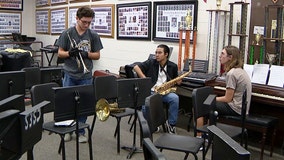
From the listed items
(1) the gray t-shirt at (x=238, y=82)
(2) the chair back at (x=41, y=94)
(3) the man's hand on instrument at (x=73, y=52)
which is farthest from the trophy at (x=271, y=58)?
(2) the chair back at (x=41, y=94)

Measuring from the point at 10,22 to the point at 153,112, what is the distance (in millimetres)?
7258

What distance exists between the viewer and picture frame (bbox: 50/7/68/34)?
25.3 feet

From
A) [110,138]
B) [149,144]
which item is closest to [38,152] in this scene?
[110,138]

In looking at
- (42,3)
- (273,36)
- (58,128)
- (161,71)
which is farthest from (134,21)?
(42,3)

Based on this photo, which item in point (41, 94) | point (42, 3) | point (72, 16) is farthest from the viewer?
point (42, 3)

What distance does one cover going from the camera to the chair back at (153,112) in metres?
2.53

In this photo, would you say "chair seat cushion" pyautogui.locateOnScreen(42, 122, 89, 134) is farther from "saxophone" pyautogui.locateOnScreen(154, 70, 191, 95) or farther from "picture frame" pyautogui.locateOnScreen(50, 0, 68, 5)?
"picture frame" pyautogui.locateOnScreen(50, 0, 68, 5)

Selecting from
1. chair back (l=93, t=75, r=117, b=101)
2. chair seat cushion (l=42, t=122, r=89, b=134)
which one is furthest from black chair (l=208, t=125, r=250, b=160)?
chair back (l=93, t=75, r=117, b=101)

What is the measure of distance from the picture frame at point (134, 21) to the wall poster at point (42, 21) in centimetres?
306

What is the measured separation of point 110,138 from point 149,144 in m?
2.85

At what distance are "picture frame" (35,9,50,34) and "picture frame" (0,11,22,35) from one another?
477mm

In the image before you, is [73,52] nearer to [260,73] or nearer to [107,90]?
[107,90]

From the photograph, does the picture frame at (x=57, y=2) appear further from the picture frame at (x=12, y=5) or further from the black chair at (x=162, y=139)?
the black chair at (x=162, y=139)

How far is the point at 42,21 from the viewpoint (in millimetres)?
8781
